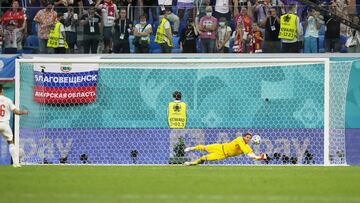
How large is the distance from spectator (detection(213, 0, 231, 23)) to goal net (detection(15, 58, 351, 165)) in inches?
56.2

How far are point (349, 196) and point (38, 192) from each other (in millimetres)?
4994

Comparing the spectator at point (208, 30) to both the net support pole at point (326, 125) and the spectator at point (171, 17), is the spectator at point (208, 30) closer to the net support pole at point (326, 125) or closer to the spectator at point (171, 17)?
the spectator at point (171, 17)

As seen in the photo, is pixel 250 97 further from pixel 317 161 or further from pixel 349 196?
pixel 349 196

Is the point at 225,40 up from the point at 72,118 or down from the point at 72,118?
up

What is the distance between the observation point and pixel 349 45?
27.1 m

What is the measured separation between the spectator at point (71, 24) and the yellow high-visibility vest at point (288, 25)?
5994 mm

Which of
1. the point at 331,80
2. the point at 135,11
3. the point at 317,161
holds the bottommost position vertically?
the point at 317,161

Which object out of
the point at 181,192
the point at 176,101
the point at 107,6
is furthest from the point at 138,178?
the point at 107,6

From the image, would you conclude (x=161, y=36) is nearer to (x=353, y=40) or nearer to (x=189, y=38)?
(x=189, y=38)

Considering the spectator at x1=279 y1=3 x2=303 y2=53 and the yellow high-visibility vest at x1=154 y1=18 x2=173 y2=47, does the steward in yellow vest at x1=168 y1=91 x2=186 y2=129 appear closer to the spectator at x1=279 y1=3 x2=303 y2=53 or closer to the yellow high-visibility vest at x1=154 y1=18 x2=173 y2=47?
the yellow high-visibility vest at x1=154 y1=18 x2=173 y2=47

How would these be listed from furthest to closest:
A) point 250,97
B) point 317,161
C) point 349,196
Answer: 1. point 250,97
2. point 317,161
3. point 349,196

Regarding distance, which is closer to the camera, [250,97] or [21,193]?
[21,193]

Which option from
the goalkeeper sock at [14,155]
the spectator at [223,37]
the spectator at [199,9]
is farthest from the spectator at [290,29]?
the goalkeeper sock at [14,155]

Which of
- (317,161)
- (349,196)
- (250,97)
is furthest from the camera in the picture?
(250,97)
